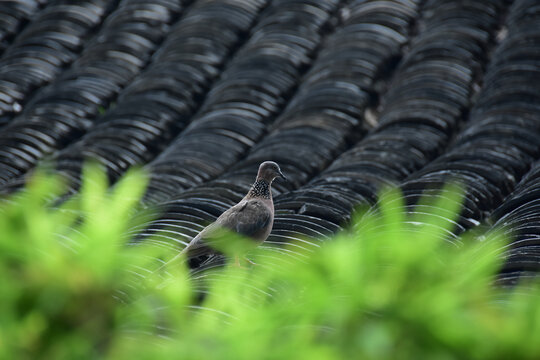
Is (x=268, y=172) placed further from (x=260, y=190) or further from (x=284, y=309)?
→ (x=284, y=309)

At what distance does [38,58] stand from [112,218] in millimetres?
6240

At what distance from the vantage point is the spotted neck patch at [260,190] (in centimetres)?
437

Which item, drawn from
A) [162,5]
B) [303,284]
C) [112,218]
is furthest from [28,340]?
[162,5]

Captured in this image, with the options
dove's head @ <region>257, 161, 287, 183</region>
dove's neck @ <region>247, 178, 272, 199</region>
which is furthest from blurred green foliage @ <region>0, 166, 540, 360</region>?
dove's head @ <region>257, 161, 287, 183</region>

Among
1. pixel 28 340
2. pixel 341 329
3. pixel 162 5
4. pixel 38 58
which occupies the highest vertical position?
pixel 162 5

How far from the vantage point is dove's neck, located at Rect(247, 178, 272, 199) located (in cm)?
437

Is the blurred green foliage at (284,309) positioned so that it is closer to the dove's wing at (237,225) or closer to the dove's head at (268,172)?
the dove's wing at (237,225)

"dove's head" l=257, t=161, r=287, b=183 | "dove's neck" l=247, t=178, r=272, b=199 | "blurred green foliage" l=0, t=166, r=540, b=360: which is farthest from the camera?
"dove's head" l=257, t=161, r=287, b=183

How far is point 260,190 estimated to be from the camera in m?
4.41

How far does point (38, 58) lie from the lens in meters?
7.70

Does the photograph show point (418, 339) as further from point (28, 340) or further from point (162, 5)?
point (162, 5)

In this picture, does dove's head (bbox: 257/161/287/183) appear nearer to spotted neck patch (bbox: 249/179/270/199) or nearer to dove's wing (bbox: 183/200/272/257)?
spotted neck patch (bbox: 249/179/270/199)

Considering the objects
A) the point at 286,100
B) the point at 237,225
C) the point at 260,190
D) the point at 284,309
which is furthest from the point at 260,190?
the point at 284,309

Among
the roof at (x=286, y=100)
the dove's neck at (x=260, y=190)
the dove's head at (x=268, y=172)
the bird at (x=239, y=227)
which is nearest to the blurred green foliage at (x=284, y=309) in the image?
the bird at (x=239, y=227)
